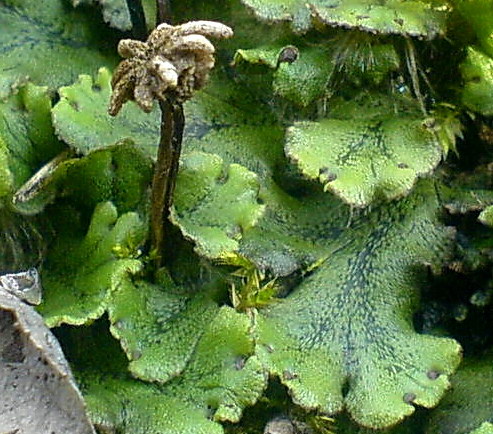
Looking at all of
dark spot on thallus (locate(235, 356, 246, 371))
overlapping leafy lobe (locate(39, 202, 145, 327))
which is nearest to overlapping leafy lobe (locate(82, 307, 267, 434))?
dark spot on thallus (locate(235, 356, 246, 371))

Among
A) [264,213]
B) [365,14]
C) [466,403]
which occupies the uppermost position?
[365,14]

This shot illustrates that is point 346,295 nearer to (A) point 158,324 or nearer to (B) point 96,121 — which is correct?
(A) point 158,324

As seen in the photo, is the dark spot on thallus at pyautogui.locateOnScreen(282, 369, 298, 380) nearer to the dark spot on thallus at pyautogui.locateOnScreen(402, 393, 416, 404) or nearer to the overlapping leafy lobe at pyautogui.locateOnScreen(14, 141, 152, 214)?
the dark spot on thallus at pyautogui.locateOnScreen(402, 393, 416, 404)

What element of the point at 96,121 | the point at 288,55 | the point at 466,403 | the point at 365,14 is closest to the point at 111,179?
the point at 96,121

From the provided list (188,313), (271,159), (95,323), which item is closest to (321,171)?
(271,159)

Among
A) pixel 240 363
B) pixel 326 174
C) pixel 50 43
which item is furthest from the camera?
pixel 50 43
